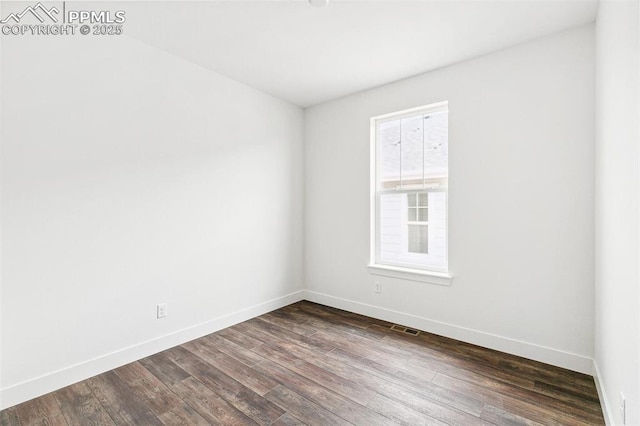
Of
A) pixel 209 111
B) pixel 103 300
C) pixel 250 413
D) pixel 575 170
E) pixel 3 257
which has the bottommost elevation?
pixel 250 413

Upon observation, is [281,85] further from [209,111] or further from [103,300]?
[103,300]

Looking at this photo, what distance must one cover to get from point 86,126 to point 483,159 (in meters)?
3.33

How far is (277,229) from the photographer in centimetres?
380

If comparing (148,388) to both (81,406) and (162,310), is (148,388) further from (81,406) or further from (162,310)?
(162,310)

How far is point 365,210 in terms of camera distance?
3574 mm

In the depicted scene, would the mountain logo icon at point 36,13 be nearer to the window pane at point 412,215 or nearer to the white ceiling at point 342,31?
the white ceiling at point 342,31

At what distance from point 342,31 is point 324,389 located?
274 cm

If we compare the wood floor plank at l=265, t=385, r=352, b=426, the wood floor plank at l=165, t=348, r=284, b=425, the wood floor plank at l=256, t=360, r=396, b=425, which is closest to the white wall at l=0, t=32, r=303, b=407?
the wood floor plank at l=165, t=348, r=284, b=425

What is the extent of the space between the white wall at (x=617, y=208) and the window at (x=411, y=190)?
121 cm

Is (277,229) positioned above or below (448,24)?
below

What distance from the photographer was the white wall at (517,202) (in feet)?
7.50

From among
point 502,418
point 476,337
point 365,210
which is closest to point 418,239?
point 365,210

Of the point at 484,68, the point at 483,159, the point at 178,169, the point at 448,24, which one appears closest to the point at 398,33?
the point at 448,24

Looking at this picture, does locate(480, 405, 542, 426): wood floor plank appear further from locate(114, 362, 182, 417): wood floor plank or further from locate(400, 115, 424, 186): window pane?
locate(400, 115, 424, 186): window pane
